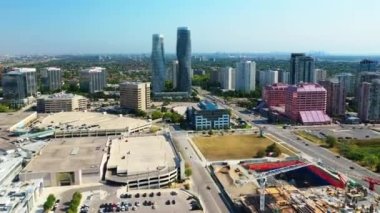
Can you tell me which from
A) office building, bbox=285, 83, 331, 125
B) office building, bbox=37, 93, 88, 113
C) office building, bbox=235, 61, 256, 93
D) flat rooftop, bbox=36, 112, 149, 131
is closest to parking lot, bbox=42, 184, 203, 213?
flat rooftop, bbox=36, 112, 149, 131

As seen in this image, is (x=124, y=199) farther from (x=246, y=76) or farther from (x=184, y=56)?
(x=246, y=76)

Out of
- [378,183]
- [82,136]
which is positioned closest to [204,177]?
[378,183]

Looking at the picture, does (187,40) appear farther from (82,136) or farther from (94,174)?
(94,174)

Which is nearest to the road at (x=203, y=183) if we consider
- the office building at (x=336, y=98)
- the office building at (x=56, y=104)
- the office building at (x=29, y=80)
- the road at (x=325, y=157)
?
the road at (x=325, y=157)

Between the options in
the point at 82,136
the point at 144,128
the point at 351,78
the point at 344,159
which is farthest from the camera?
the point at 351,78

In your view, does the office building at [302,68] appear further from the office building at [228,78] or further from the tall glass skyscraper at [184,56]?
the tall glass skyscraper at [184,56]
